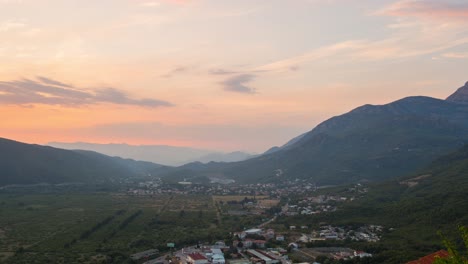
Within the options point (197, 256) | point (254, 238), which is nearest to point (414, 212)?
point (254, 238)

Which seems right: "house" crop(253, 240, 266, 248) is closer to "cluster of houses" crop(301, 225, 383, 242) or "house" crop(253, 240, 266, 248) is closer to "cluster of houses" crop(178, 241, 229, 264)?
"cluster of houses" crop(178, 241, 229, 264)

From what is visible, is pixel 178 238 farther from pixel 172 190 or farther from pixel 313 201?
pixel 172 190

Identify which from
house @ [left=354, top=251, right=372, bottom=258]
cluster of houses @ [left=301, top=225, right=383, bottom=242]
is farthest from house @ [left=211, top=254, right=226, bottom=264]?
cluster of houses @ [left=301, top=225, right=383, bottom=242]

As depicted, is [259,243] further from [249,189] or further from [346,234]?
[249,189]

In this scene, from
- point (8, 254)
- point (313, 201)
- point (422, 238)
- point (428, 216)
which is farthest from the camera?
point (313, 201)

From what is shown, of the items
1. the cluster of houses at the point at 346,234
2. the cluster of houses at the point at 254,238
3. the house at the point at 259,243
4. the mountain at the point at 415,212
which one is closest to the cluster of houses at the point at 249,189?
the mountain at the point at 415,212

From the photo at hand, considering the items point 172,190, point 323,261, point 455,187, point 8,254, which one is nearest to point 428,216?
point 455,187
